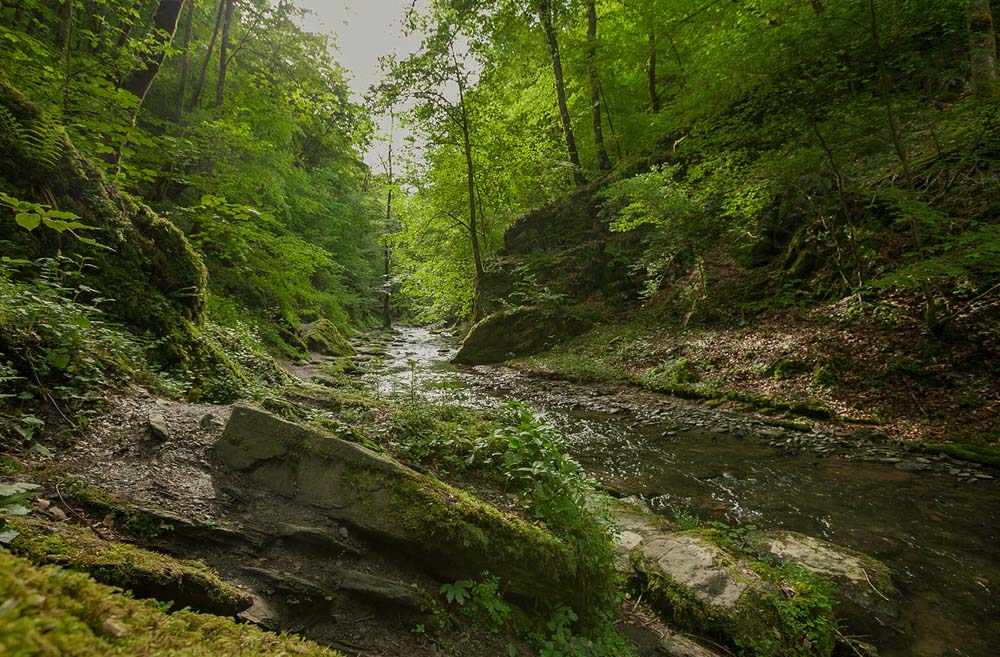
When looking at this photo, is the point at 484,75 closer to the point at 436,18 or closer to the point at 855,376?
the point at 436,18

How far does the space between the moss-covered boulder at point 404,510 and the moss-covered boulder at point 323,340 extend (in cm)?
1265

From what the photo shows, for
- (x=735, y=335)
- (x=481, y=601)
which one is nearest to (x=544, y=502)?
(x=481, y=601)

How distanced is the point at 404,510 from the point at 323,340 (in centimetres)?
1517

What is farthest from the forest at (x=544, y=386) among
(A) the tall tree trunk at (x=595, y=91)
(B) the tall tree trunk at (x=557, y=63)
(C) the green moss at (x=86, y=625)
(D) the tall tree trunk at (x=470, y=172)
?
(D) the tall tree trunk at (x=470, y=172)

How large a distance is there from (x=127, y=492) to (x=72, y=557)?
3.22ft

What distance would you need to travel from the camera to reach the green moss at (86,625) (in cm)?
73

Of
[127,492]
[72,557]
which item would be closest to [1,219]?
[127,492]

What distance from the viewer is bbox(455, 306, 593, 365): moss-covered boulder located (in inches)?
640

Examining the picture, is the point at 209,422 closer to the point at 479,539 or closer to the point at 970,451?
the point at 479,539

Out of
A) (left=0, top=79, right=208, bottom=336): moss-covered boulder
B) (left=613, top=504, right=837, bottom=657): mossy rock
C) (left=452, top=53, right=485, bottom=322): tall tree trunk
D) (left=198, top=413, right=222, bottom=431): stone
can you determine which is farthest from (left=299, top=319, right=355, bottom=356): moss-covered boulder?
(left=613, top=504, right=837, bottom=657): mossy rock

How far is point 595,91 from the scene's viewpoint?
737 inches

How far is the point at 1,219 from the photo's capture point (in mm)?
4359

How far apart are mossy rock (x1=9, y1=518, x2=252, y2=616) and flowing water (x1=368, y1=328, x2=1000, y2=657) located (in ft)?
12.8

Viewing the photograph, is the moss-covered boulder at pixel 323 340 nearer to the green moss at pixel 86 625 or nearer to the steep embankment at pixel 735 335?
the steep embankment at pixel 735 335
